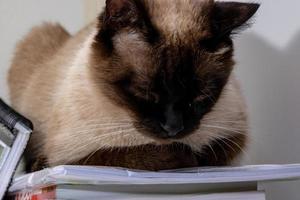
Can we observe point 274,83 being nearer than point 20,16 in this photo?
Yes

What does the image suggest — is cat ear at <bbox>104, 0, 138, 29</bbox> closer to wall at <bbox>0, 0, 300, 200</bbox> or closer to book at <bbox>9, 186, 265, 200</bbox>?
book at <bbox>9, 186, 265, 200</bbox>

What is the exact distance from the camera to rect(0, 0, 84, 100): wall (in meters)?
1.77

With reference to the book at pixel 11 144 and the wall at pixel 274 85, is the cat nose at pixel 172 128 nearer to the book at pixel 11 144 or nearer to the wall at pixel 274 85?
the book at pixel 11 144

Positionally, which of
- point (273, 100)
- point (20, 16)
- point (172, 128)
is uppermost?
point (20, 16)

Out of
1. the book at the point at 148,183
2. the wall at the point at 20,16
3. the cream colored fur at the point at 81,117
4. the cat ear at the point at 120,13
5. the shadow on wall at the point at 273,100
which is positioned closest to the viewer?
the book at the point at 148,183

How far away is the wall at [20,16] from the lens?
5.79 ft

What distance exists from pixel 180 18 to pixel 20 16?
0.93 m

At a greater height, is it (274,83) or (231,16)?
(231,16)

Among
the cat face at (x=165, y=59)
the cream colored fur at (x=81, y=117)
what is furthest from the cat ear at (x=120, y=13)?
the cream colored fur at (x=81, y=117)

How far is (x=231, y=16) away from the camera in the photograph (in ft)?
3.18

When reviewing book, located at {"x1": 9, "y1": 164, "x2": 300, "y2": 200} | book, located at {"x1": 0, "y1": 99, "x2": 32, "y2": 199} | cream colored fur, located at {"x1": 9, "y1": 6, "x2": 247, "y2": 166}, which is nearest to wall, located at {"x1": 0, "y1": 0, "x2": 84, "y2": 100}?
cream colored fur, located at {"x1": 9, "y1": 6, "x2": 247, "y2": 166}

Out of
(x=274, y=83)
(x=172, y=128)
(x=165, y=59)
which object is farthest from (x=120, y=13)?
(x=274, y=83)

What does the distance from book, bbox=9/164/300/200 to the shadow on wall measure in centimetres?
31

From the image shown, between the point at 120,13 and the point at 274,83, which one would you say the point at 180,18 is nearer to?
the point at 120,13
